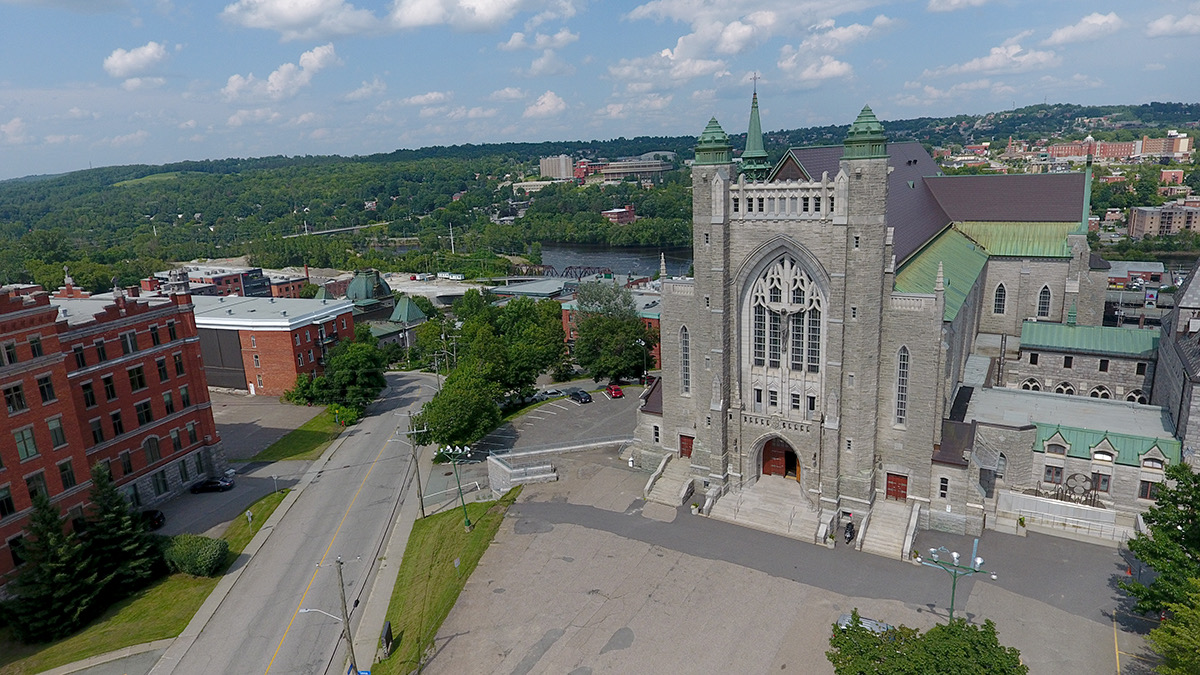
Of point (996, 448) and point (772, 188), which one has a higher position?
point (772, 188)

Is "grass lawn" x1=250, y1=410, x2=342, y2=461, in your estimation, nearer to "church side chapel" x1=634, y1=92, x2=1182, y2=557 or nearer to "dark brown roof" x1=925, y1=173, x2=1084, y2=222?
"church side chapel" x1=634, y1=92, x2=1182, y2=557

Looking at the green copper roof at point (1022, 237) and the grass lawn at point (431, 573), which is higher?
the green copper roof at point (1022, 237)

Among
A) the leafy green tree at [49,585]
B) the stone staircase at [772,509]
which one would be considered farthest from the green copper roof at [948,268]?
the leafy green tree at [49,585]

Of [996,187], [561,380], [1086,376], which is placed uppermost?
[996,187]

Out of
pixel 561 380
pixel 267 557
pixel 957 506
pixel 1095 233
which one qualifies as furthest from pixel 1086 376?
pixel 1095 233

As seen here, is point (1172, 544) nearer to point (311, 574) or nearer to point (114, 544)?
point (311, 574)

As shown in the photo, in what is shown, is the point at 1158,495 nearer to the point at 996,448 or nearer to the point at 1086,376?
the point at 996,448

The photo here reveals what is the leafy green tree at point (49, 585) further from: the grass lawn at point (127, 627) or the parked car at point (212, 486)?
the parked car at point (212, 486)
